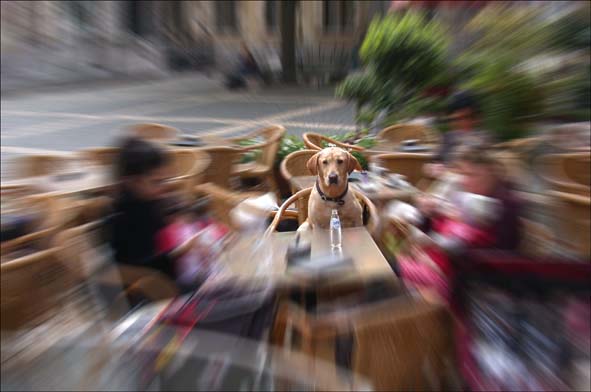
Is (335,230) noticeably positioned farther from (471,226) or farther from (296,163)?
(296,163)

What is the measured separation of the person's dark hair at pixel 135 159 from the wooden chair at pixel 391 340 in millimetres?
850

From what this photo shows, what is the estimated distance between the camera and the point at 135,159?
2240mm

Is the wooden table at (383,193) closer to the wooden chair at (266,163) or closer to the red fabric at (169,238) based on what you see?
the wooden chair at (266,163)

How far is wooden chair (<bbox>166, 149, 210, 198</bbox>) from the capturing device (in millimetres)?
3884

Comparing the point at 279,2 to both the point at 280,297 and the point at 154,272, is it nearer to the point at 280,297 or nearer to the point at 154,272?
the point at 280,297

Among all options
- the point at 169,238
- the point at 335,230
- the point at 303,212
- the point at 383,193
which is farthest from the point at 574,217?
the point at 169,238

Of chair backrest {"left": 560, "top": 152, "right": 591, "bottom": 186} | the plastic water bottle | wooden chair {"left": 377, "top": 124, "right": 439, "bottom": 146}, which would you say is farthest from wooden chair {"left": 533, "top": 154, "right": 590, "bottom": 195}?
wooden chair {"left": 377, "top": 124, "right": 439, "bottom": 146}

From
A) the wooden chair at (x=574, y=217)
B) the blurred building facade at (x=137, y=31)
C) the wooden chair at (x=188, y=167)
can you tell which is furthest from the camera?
the wooden chair at (x=188, y=167)

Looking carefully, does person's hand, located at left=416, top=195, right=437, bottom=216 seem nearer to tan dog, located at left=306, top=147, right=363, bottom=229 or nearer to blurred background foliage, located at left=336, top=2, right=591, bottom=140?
tan dog, located at left=306, top=147, right=363, bottom=229

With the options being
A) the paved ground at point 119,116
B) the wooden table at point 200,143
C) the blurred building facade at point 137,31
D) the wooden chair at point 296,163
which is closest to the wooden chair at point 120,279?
the paved ground at point 119,116

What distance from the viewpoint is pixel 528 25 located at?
5.90 feet

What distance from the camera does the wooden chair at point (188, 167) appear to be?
12.7 feet

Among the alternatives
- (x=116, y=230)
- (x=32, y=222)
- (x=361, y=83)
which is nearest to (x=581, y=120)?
(x=116, y=230)

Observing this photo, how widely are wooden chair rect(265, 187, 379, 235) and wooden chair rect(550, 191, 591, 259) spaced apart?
2.99 ft
